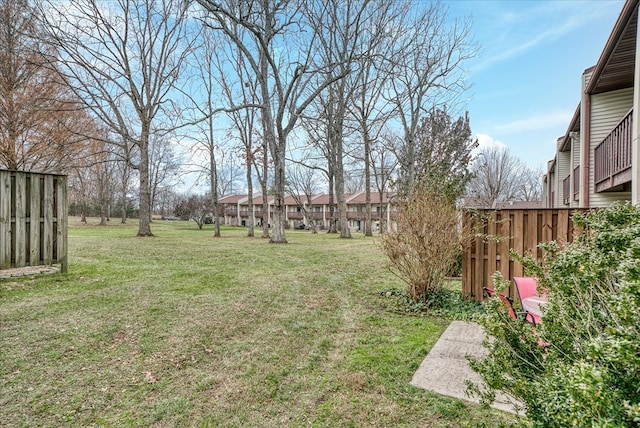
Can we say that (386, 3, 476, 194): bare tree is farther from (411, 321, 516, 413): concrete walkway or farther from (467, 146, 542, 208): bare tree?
(467, 146, 542, 208): bare tree

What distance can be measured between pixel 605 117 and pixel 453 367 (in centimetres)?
1138

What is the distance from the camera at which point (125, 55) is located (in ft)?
54.9

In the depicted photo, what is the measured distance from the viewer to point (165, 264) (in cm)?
811

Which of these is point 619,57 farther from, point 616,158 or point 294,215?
point 294,215

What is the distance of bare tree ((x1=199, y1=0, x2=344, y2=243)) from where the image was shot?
12836 mm

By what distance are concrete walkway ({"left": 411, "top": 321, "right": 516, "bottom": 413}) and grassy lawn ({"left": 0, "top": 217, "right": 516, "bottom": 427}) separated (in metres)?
0.12

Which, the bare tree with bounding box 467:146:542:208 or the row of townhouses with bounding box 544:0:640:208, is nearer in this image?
the row of townhouses with bounding box 544:0:640:208

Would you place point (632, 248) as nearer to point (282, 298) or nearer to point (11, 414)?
point (11, 414)

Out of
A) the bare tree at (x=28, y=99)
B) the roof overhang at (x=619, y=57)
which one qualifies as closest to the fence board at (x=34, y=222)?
the bare tree at (x=28, y=99)

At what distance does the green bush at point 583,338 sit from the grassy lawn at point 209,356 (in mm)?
802

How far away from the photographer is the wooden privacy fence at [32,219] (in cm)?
571

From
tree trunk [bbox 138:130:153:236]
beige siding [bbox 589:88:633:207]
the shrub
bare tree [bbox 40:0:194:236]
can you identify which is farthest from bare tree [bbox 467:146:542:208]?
the shrub

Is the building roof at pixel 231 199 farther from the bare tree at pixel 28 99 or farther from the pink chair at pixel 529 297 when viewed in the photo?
the pink chair at pixel 529 297

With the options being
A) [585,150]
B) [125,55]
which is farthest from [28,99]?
[585,150]
